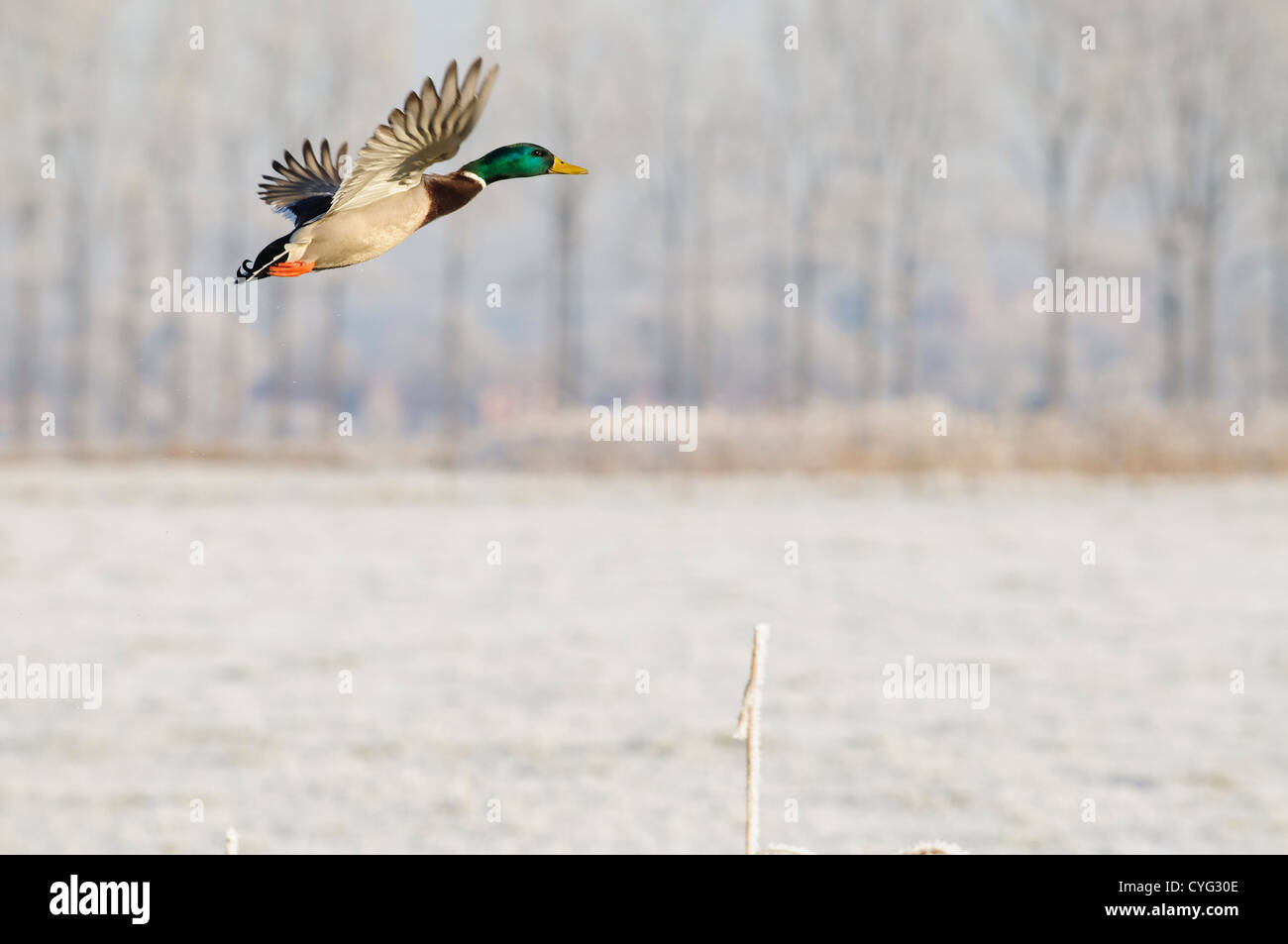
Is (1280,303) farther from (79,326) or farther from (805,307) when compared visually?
(79,326)

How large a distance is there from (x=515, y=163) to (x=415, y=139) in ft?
0.44

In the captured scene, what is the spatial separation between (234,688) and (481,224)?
2070 cm

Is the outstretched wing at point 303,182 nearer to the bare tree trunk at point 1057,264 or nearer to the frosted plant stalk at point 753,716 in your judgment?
the frosted plant stalk at point 753,716

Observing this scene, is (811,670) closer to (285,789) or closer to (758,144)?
(285,789)

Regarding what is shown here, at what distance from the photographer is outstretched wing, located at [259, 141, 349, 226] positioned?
3.43ft

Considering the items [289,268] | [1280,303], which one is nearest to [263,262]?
[289,268]

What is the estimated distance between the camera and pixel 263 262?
0.89 m

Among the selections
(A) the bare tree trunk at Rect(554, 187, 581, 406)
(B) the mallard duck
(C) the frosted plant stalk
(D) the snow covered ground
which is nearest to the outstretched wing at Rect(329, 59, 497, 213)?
(B) the mallard duck

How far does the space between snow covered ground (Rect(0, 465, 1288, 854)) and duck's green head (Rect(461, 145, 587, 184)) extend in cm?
717

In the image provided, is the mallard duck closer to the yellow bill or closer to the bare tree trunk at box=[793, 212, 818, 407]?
the yellow bill

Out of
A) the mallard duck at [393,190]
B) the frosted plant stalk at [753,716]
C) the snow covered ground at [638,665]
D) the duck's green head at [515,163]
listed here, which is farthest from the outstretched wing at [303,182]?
the snow covered ground at [638,665]

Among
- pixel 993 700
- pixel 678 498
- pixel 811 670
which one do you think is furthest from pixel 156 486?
pixel 993 700

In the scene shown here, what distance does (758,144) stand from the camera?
1379 inches

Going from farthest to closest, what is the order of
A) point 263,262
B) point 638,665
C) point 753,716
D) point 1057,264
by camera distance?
1. point 1057,264
2. point 638,665
3. point 753,716
4. point 263,262
